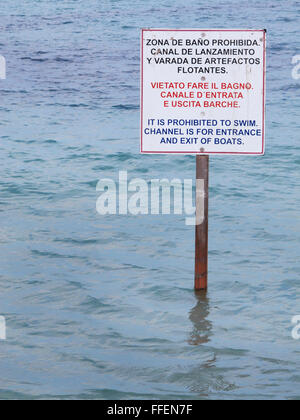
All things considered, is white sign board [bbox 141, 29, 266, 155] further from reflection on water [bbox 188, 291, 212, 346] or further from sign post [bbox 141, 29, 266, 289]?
reflection on water [bbox 188, 291, 212, 346]

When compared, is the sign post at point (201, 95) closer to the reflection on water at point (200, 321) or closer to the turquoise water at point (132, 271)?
the reflection on water at point (200, 321)

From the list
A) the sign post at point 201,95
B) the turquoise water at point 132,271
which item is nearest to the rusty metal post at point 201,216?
the sign post at point 201,95

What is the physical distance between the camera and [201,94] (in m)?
7.89

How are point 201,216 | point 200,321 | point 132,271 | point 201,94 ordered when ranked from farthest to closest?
1. point 132,271
2. point 201,216
3. point 201,94
4. point 200,321

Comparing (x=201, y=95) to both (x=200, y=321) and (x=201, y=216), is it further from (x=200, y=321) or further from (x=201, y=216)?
(x=200, y=321)

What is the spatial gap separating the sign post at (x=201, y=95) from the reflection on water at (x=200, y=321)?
1352mm

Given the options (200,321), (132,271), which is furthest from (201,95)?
(132,271)

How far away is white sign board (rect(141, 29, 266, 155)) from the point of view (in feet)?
25.6

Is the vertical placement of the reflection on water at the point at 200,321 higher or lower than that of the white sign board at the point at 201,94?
lower

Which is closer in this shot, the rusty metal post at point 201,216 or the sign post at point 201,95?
the sign post at point 201,95

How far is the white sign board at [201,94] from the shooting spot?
7.81 m

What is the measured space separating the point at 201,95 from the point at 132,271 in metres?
2.24

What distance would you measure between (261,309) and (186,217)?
13.7ft

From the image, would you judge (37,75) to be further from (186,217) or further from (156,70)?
(156,70)
